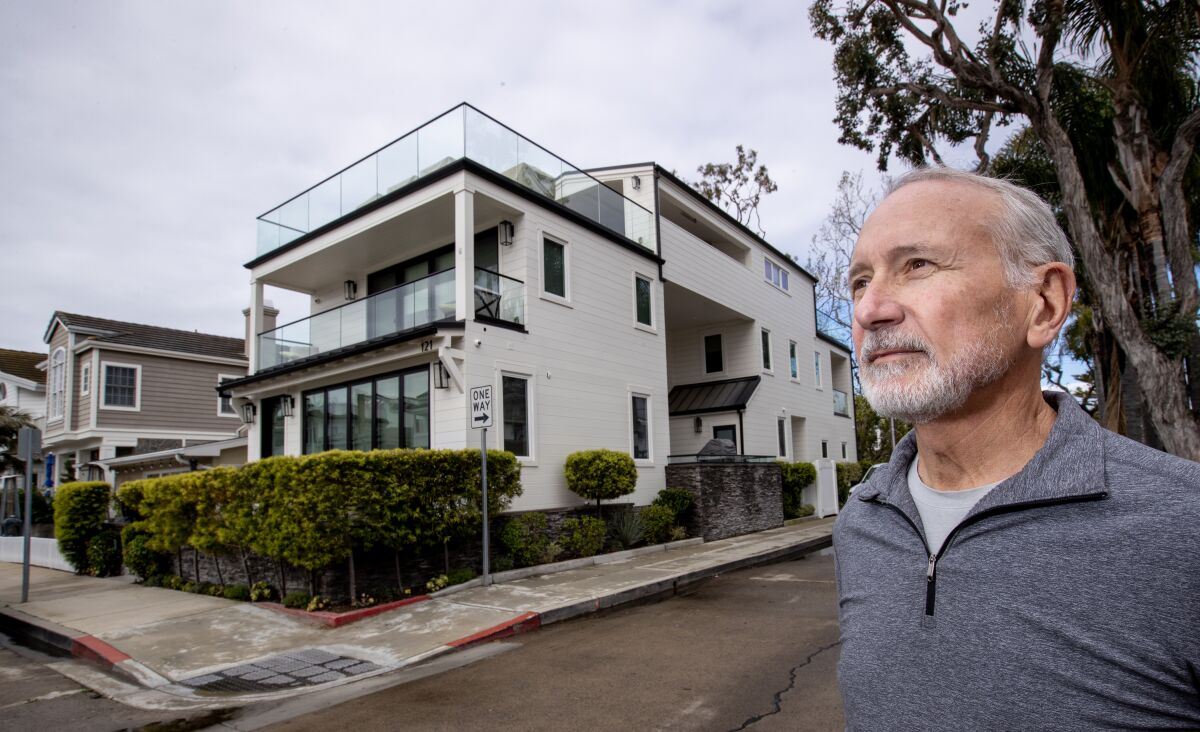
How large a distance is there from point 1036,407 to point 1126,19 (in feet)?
47.7

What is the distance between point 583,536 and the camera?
41.4ft

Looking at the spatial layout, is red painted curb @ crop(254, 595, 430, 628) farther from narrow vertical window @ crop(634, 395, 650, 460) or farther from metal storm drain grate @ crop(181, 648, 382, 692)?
narrow vertical window @ crop(634, 395, 650, 460)

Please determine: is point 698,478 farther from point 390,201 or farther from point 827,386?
point 827,386

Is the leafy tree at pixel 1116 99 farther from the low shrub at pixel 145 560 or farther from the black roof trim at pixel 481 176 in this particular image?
the low shrub at pixel 145 560

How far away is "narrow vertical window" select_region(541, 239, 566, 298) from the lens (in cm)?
1394

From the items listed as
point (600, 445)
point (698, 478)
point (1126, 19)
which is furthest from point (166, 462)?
point (1126, 19)

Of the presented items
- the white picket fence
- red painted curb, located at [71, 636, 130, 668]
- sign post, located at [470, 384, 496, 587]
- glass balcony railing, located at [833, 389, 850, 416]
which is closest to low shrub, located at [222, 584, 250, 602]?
red painted curb, located at [71, 636, 130, 668]

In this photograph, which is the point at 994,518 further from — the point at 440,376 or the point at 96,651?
the point at 440,376

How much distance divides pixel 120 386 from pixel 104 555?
39.1 feet

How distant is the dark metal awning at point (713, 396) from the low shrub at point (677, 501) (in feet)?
18.4

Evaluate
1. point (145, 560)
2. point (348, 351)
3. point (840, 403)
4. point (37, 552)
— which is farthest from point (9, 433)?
point (840, 403)

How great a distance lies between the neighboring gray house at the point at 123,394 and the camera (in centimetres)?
2292

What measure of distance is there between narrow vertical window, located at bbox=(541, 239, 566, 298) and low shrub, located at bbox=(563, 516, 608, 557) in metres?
4.52

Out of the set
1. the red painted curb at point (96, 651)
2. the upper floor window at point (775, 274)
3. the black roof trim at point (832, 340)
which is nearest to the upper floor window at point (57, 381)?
the red painted curb at point (96, 651)
